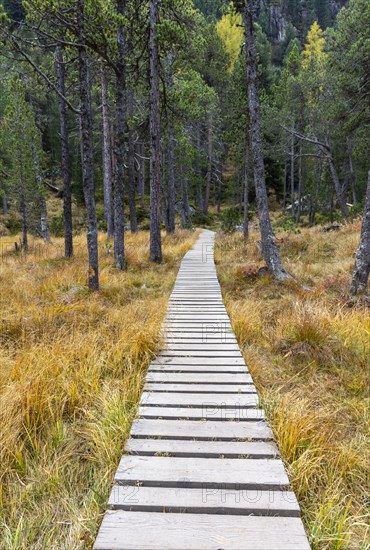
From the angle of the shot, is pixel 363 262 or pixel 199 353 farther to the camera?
pixel 363 262

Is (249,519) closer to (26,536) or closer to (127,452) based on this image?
(127,452)

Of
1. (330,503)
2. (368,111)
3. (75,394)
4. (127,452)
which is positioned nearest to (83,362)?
(75,394)

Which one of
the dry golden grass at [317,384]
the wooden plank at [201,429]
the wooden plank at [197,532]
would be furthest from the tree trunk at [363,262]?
the wooden plank at [197,532]

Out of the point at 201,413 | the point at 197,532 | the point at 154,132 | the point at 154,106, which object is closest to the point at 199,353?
the point at 201,413

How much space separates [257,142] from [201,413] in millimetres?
7125

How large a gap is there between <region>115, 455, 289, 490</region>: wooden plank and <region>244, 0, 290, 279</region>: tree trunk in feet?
20.8

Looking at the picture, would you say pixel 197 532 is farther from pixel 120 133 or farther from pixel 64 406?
pixel 120 133

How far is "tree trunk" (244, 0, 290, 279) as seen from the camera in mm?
7914

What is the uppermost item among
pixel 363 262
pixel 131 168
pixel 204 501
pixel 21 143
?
pixel 21 143

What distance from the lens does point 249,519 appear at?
205 cm

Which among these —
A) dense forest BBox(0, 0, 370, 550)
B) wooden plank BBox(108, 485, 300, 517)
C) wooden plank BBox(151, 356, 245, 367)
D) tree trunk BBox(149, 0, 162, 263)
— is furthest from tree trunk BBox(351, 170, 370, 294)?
tree trunk BBox(149, 0, 162, 263)

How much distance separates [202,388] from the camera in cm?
364

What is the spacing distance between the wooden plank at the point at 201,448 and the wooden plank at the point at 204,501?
33cm

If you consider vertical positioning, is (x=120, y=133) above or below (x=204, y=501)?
above
